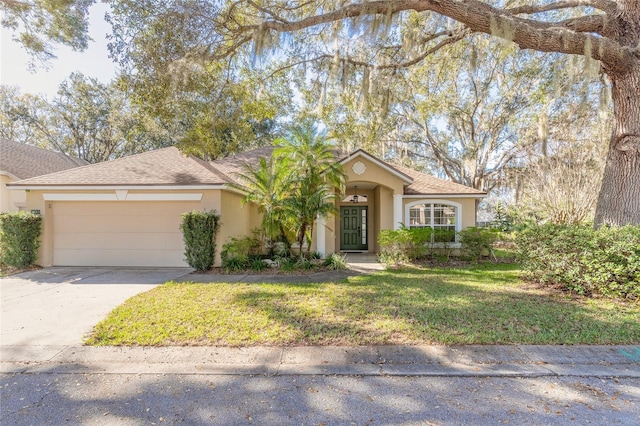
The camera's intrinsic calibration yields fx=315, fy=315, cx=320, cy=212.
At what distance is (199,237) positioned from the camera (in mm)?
9258

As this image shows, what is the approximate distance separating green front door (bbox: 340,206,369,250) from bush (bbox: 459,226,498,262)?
440 centimetres

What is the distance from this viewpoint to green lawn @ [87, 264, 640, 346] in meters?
4.34

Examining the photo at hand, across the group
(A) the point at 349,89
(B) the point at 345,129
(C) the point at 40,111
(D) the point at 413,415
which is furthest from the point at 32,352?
(C) the point at 40,111

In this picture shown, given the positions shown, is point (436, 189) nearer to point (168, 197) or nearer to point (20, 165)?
point (168, 197)

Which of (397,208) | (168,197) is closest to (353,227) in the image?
(397,208)

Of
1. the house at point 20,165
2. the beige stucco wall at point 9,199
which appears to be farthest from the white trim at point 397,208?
the beige stucco wall at point 9,199

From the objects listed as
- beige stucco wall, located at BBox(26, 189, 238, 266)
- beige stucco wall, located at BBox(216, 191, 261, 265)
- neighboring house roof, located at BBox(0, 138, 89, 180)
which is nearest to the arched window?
beige stucco wall, located at BBox(216, 191, 261, 265)

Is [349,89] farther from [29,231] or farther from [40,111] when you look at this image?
[40,111]

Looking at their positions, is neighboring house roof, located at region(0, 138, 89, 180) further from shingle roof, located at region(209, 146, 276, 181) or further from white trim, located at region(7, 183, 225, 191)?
shingle roof, located at region(209, 146, 276, 181)

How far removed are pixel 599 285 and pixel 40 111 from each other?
33.6 metres

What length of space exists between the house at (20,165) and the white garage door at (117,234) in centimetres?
507

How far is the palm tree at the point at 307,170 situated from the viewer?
932 centimetres

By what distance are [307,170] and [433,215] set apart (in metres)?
6.43

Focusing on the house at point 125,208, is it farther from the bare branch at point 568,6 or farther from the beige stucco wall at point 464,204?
the bare branch at point 568,6
